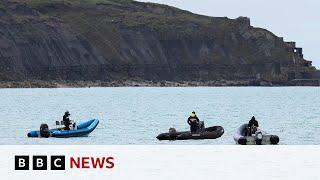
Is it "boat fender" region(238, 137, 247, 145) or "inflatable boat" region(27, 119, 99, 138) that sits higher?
"inflatable boat" region(27, 119, 99, 138)

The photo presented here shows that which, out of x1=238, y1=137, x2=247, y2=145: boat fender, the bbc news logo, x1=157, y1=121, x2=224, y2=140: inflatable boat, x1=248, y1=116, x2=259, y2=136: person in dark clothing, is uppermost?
x1=248, y1=116, x2=259, y2=136: person in dark clothing

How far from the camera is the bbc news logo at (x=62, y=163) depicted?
4570cm

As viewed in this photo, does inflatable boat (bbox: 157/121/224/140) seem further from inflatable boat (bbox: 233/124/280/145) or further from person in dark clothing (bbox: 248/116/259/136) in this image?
person in dark clothing (bbox: 248/116/259/136)

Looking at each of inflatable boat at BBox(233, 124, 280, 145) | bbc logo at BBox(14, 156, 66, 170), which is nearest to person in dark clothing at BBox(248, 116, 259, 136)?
inflatable boat at BBox(233, 124, 280, 145)

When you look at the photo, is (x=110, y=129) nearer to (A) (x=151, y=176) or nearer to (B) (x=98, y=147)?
(B) (x=98, y=147)

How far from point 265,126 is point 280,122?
6.78 m

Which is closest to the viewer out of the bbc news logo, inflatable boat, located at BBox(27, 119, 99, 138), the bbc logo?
the bbc logo

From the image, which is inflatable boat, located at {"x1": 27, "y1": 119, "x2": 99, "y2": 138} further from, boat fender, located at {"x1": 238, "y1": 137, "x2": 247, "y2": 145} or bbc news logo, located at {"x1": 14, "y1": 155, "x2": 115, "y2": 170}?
bbc news logo, located at {"x1": 14, "y1": 155, "x2": 115, "y2": 170}

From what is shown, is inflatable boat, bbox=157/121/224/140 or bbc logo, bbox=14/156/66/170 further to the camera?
inflatable boat, bbox=157/121/224/140

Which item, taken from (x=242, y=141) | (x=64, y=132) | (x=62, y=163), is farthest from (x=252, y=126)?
(x=62, y=163)

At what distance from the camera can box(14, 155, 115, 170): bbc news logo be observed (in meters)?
45.7

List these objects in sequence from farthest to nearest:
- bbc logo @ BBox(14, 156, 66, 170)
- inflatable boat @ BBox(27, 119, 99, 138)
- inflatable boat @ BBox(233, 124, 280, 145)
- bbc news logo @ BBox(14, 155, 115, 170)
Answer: inflatable boat @ BBox(27, 119, 99, 138)
inflatable boat @ BBox(233, 124, 280, 145)
bbc news logo @ BBox(14, 155, 115, 170)
bbc logo @ BBox(14, 156, 66, 170)

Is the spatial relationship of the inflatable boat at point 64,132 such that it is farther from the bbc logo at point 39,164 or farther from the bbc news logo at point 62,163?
the bbc logo at point 39,164

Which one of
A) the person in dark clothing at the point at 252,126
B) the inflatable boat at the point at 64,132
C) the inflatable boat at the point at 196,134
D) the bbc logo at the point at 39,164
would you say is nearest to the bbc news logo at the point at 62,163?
the bbc logo at the point at 39,164
